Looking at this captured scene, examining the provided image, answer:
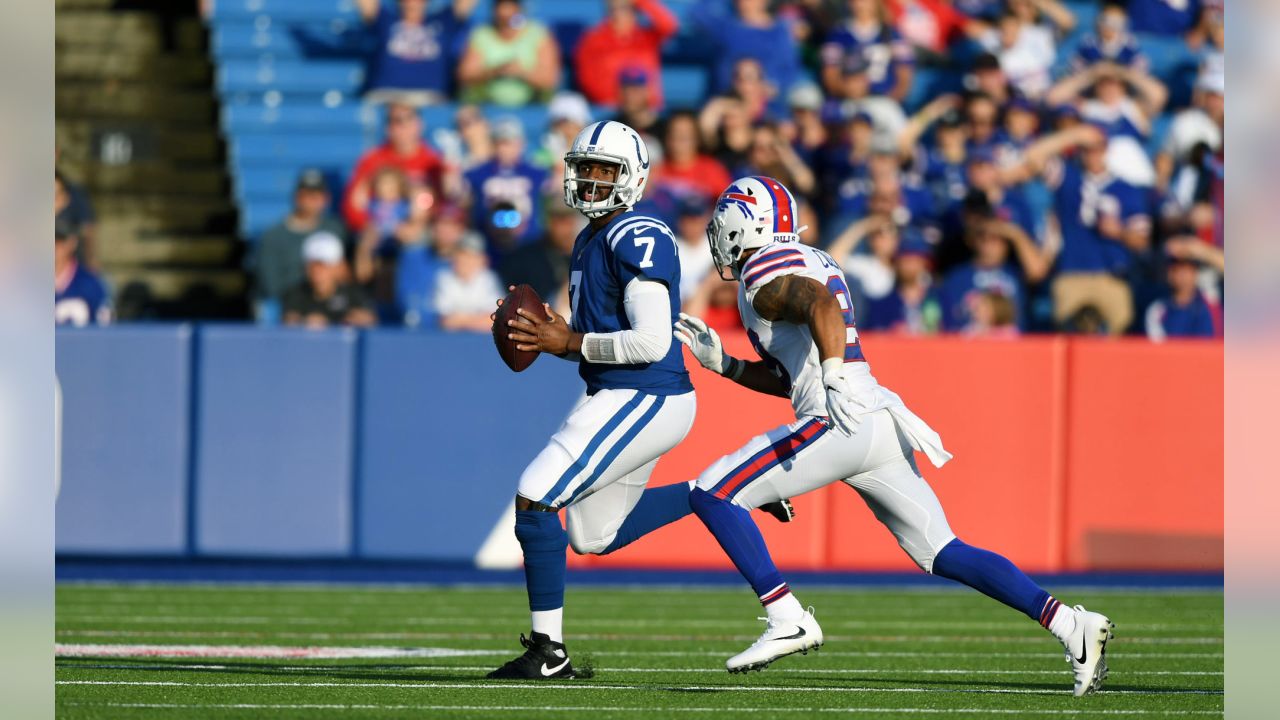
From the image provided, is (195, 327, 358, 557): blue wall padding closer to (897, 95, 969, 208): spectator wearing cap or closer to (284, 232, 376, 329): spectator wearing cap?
(284, 232, 376, 329): spectator wearing cap

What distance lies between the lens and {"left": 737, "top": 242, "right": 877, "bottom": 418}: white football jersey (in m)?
5.70

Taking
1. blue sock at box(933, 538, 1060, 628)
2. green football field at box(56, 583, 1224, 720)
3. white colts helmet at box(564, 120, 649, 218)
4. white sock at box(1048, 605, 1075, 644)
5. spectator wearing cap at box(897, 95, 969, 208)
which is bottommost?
green football field at box(56, 583, 1224, 720)

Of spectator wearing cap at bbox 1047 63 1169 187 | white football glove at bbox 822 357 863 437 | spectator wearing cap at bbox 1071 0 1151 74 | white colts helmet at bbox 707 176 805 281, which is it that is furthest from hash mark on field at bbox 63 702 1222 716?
spectator wearing cap at bbox 1071 0 1151 74

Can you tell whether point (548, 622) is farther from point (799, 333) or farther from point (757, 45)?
point (757, 45)

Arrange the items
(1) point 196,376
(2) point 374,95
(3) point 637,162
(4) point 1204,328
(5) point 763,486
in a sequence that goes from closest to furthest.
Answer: (5) point 763,486
(3) point 637,162
(1) point 196,376
(4) point 1204,328
(2) point 374,95

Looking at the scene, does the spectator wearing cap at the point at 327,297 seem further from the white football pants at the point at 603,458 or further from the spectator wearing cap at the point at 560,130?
the white football pants at the point at 603,458

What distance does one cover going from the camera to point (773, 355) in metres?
5.92

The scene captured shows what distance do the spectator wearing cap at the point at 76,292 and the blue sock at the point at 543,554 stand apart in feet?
18.5

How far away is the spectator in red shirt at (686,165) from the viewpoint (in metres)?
11.9
